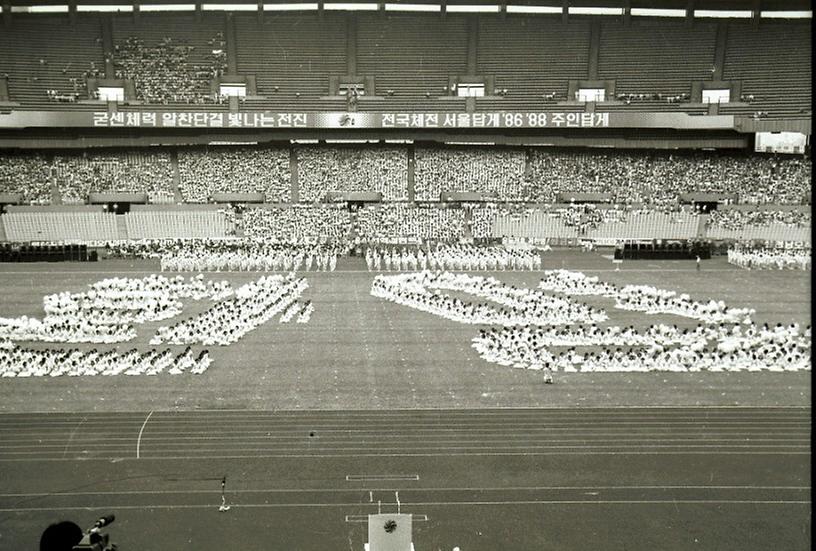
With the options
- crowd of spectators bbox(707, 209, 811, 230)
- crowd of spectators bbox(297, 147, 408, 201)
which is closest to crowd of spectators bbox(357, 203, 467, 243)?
crowd of spectators bbox(297, 147, 408, 201)

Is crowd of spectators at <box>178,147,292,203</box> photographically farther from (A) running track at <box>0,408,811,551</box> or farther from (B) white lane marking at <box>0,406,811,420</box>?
(A) running track at <box>0,408,811,551</box>

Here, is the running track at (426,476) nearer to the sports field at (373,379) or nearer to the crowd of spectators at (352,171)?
the sports field at (373,379)

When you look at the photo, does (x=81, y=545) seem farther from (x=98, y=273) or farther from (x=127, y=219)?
(x=127, y=219)

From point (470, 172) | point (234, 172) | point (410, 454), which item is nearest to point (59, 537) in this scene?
point (410, 454)

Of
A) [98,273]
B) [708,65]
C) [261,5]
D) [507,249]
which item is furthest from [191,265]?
[708,65]

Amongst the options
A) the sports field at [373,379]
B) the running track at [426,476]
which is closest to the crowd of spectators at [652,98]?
the sports field at [373,379]

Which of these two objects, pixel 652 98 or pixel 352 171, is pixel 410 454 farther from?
pixel 652 98
